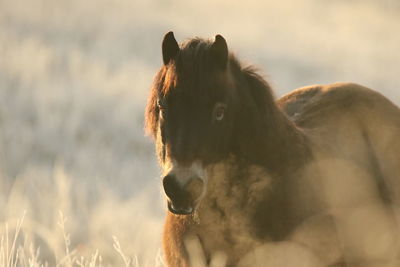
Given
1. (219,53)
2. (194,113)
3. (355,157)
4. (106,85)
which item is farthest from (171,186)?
(106,85)

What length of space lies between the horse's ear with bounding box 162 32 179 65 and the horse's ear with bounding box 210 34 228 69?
0.22 m

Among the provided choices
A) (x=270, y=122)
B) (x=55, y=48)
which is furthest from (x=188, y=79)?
(x=55, y=48)

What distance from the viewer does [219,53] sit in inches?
206

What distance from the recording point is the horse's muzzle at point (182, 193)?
15.8 feet

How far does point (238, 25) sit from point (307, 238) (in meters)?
22.4

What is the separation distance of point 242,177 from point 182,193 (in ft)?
1.95

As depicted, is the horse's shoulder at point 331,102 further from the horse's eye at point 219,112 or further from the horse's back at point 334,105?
the horse's eye at point 219,112

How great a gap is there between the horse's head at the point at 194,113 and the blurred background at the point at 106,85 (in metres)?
0.48

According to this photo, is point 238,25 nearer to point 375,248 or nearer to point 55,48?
point 55,48

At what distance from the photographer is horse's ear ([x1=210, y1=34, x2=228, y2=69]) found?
521 cm

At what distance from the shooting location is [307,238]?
534 cm

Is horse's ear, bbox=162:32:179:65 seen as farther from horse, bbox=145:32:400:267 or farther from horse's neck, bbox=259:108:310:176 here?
horse's neck, bbox=259:108:310:176

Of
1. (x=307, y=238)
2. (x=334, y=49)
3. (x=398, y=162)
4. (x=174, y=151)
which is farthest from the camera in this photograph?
(x=334, y=49)

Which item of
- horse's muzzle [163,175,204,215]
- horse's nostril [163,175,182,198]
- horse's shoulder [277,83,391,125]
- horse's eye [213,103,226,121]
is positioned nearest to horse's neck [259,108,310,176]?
horse's eye [213,103,226,121]
